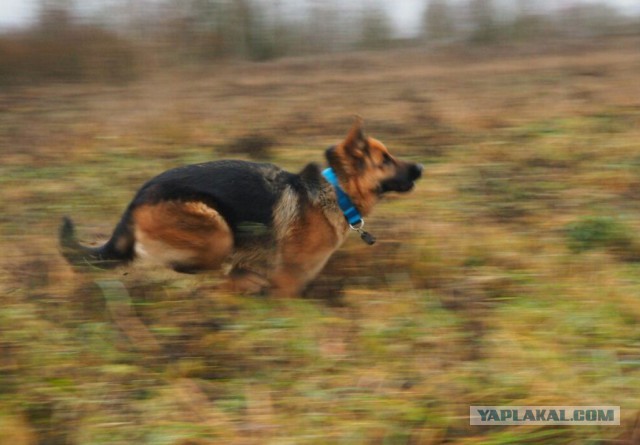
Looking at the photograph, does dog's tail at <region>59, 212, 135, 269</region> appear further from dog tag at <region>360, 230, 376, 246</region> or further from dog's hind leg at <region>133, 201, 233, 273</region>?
dog tag at <region>360, 230, 376, 246</region>

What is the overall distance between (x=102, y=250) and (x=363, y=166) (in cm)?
202

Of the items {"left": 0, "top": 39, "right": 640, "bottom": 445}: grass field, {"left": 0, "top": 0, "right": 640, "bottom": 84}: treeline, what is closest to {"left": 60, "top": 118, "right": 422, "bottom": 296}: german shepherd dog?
{"left": 0, "top": 39, "right": 640, "bottom": 445}: grass field

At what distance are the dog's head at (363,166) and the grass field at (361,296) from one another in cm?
55

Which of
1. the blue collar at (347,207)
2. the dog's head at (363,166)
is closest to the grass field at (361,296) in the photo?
the blue collar at (347,207)

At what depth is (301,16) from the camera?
37.9 feet

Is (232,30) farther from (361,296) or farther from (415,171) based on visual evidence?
(361,296)

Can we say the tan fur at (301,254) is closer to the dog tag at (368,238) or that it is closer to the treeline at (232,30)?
the dog tag at (368,238)

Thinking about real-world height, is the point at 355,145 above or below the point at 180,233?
above

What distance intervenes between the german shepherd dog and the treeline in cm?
564

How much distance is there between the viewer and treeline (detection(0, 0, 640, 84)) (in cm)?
1038

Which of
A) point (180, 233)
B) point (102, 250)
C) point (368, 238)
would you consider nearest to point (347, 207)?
point (368, 238)

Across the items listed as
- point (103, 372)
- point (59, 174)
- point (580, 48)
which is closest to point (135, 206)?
point (103, 372)

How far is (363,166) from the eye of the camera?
5867 millimetres

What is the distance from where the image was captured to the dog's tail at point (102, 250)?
5309mm
